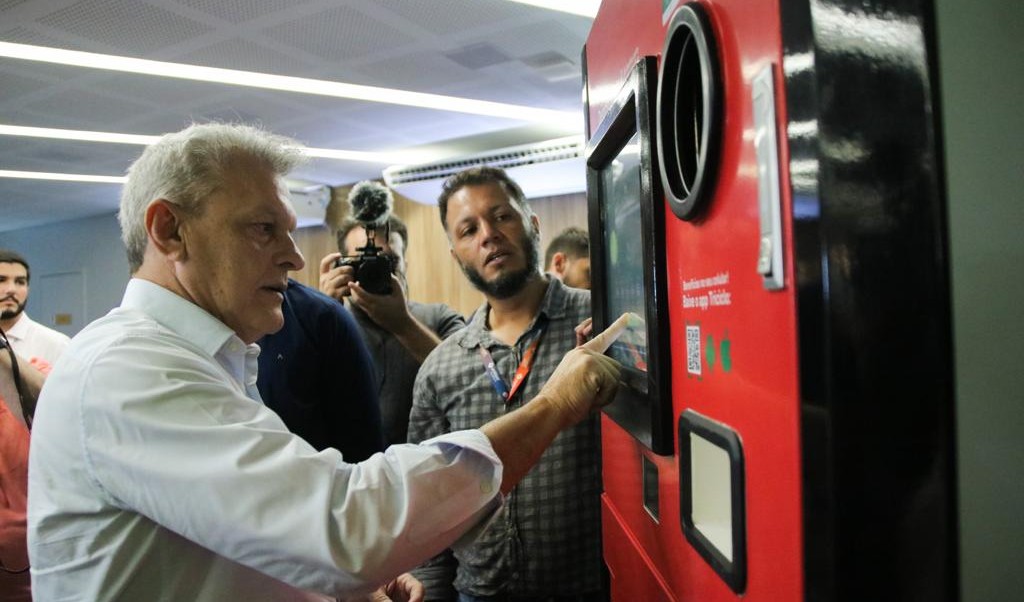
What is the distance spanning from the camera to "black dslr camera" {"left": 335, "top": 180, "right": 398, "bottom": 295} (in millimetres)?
2043

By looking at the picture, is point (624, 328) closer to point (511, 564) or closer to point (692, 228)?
point (692, 228)

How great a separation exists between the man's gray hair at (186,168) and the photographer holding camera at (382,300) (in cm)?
91

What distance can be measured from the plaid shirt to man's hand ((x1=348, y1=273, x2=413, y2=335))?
512 mm

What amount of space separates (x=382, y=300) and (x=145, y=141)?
15.5 ft

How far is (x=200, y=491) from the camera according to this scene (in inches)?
29.4

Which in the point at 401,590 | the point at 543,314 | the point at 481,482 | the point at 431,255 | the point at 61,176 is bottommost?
the point at 401,590

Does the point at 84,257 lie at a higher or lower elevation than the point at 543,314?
higher

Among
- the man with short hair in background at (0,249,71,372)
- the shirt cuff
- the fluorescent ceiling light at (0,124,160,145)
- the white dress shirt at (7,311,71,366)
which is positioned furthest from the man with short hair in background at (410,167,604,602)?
the fluorescent ceiling light at (0,124,160,145)

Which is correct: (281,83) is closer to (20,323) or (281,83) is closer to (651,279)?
(20,323)

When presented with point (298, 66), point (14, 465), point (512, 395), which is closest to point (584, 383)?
point (512, 395)

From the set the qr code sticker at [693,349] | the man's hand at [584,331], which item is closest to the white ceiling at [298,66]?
the man's hand at [584,331]

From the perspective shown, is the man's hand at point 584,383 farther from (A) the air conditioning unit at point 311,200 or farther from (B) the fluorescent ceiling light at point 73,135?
(A) the air conditioning unit at point 311,200

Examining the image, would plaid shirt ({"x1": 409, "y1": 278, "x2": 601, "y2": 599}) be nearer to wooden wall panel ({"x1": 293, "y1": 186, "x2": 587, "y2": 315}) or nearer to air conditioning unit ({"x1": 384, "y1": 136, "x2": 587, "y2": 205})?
air conditioning unit ({"x1": 384, "y1": 136, "x2": 587, "y2": 205})

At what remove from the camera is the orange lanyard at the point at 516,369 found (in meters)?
1.60
